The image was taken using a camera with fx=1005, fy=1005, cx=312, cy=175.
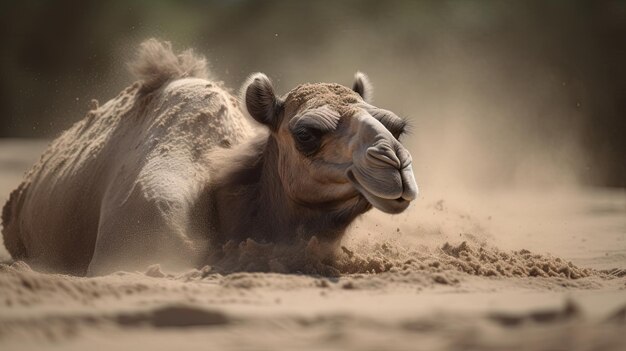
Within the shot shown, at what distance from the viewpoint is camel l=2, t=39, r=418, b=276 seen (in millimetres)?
6137

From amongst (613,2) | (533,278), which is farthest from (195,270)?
(613,2)

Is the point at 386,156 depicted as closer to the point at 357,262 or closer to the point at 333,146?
the point at 333,146

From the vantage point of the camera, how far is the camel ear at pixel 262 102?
6.77 metres

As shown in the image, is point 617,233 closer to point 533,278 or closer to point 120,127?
point 533,278

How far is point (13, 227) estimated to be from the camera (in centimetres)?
931

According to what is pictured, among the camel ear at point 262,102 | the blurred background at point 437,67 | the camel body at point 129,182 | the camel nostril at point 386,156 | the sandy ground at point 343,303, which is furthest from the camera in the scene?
the blurred background at point 437,67

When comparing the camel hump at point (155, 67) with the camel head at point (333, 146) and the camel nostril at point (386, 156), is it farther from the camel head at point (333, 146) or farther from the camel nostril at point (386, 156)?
the camel nostril at point (386, 156)

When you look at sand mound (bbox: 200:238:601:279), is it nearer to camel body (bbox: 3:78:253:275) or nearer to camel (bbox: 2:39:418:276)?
camel (bbox: 2:39:418:276)

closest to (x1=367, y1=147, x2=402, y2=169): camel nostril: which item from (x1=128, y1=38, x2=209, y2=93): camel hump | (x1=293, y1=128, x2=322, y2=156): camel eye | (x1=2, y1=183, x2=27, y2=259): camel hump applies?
(x1=293, y1=128, x2=322, y2=156): camel eye

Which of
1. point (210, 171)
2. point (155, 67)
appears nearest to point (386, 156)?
point (210, 171)

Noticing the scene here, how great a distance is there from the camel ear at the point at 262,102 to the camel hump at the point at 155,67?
4.06ft

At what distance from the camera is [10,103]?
2405cm

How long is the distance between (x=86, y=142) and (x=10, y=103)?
16528 mm

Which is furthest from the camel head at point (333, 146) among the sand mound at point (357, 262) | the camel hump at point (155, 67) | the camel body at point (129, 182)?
the camel hump at point (155, 67)
